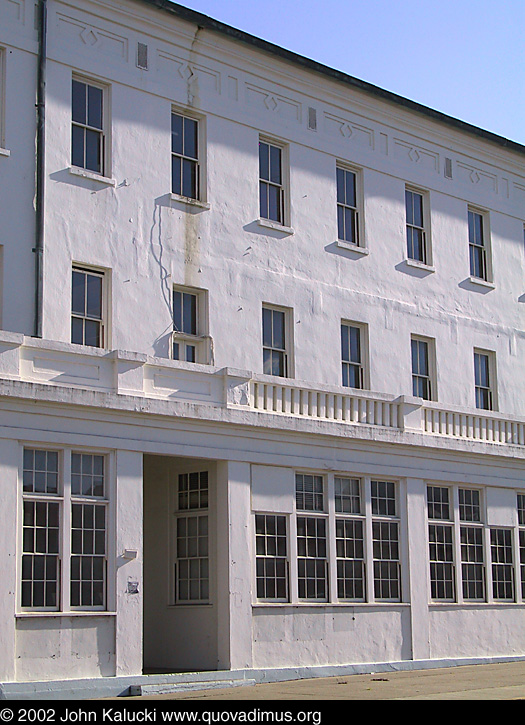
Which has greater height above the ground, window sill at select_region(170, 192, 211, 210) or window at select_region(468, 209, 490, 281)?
window at select_region(468, 209, 490, 281)

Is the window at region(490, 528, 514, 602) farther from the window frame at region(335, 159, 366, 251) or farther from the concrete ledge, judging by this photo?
the window frame at region(335, 159, 366, 251)

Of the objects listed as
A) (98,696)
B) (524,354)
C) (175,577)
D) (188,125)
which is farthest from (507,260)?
(98,696)

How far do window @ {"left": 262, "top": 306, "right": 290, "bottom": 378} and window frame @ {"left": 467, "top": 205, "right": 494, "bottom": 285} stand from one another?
729 centimetres

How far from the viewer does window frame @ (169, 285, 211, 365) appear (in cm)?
2303

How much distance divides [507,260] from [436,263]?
10.3 ft

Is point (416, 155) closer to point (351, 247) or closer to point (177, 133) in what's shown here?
point (351, 247)

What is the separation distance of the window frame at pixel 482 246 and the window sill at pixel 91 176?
11.6m

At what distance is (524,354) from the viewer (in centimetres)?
3111

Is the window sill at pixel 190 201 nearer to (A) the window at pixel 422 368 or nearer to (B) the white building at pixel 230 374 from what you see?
(B) the white building at pixel 230 374

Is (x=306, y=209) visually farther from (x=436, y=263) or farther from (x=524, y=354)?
(x=524, y=354)

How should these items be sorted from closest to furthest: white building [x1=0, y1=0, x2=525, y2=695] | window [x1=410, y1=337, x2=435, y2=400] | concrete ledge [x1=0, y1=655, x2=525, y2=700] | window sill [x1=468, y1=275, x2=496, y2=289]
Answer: concrete ledge [x1=0, y1=655, x2=525, y2=700]
white building [x1=0, y1=0, x2=525, y2=695]
window [x1=410, y1=337, x2=435, y2=400]
window sill [x1=468, y1=275, x2=496, y2=289]

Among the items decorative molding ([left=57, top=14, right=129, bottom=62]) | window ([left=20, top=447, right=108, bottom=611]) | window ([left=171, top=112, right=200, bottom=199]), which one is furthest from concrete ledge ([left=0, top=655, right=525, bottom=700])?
decorative molding ([left=57, top=14, right=129, bottom=62])

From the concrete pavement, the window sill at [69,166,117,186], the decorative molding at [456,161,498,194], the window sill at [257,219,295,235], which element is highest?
the decorative molding at [456,161,498,194]

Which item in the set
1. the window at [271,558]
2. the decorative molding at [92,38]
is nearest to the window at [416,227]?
the decorative molding at [92,38]
